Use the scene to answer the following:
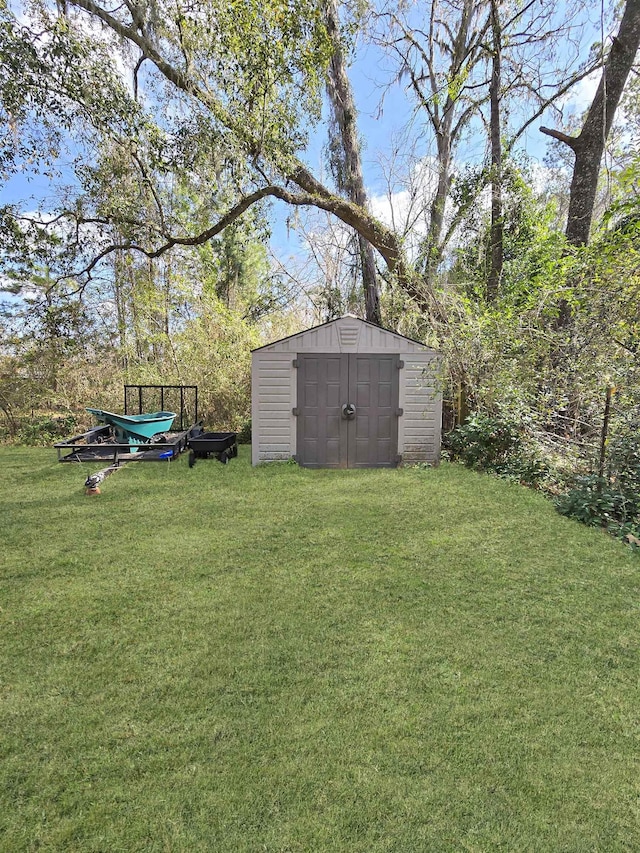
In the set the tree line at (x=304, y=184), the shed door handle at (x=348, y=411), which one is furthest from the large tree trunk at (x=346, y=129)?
the shed door handle at (x=348, y=411)

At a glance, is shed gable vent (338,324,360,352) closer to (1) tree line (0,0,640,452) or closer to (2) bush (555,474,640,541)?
(1) tree line (0,0,640,452)

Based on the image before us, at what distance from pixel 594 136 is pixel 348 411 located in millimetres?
5977

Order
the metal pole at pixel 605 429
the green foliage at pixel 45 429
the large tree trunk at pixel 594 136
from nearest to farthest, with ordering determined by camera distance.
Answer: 1. the metal pole at pixel 605 429
2. the large tree trunk at pixel 594 136
3. the green foliage at pixel 45 429

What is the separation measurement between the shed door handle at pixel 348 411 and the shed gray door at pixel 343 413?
0.02 metres

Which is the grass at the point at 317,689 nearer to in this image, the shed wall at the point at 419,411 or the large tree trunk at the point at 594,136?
the shed wall at the point at 419,411

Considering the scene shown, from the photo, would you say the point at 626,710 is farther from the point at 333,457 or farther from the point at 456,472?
the point at 333,457

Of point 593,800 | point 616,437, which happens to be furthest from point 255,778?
point 616,437

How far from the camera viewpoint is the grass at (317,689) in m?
1.41

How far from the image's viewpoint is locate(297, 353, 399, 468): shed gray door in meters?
6.45

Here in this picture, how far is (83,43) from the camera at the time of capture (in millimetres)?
6141

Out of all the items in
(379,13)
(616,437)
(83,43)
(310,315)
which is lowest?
(616,437)

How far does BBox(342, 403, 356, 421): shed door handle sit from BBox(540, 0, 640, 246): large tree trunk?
437 centimetres

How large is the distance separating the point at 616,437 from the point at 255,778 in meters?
4.68

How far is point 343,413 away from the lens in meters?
6.47
